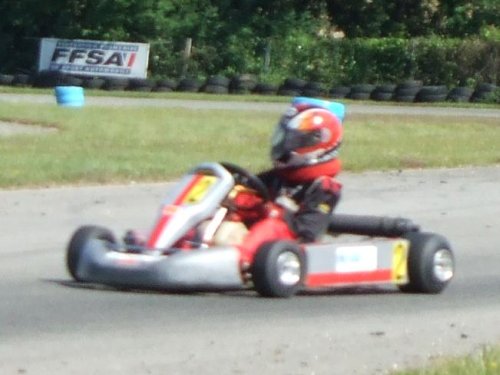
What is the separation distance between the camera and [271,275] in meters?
8.64

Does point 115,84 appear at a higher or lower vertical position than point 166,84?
lower

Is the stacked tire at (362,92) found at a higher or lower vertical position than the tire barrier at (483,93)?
lower

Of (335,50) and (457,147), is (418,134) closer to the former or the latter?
(457,147)

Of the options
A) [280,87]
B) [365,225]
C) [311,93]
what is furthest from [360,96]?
[365,225]

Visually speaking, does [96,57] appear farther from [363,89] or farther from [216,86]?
[363,89]

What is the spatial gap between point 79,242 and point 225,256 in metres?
1.01

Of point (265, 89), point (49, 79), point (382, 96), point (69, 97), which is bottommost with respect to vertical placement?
point (49, 79)

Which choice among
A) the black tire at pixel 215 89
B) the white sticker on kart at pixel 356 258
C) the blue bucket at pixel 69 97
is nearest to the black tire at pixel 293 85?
the black tire at pixel 215 89

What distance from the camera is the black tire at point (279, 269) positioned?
8.60m

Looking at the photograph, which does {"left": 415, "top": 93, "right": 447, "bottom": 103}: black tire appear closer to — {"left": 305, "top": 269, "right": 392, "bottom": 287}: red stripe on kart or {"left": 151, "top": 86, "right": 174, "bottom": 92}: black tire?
{"left": 151, "top": 86, "right": 174, "bottom": 92}: black tire

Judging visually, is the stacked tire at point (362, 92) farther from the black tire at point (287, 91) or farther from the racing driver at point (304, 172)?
the racing driver at point (304, 172)

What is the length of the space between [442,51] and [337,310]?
99.1 feet

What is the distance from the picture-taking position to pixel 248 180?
9.23 meters

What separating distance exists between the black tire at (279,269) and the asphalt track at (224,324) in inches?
3.7
